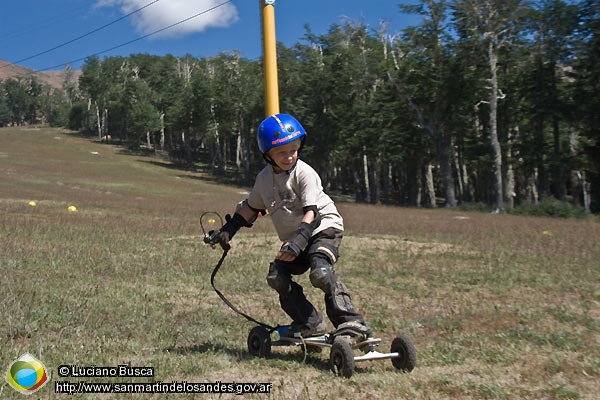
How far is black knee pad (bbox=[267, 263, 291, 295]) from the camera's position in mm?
5340

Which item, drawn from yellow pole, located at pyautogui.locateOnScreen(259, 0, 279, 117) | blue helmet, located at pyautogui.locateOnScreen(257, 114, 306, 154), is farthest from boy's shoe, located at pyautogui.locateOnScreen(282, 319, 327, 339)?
yellow pole, located at pyautogui.locateOnScreen(259, 0, 279, 117)

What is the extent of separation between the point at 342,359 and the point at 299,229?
112 centimetres

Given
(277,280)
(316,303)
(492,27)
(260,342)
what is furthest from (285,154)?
(492,27)

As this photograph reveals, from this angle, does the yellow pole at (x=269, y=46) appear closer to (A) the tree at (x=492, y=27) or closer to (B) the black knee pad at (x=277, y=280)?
(B) the black knee pad at (x=277, y=280)

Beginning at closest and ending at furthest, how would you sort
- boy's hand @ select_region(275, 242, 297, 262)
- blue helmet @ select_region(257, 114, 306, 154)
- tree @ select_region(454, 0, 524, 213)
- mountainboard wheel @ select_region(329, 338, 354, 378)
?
mountainboard wheel @ select_region(329, 338, 354, 378)
boy's hand @ select_region(275, 242, 297, 262)
blue helmet @ select_region(257, 114, 306, 154)
tree @ select_region(454, 0, 524, 213)

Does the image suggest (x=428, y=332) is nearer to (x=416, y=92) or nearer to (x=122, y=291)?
(x=122, y=291)

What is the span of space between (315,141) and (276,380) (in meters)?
59.8

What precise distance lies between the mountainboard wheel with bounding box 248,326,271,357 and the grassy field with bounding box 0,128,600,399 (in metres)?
0.09

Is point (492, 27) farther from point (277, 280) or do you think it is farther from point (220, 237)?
point (277, 280)

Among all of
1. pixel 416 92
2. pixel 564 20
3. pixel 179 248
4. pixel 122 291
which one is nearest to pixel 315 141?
pixel 416 92

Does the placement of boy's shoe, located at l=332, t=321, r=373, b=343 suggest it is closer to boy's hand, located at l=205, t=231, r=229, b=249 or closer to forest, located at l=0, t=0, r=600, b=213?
boy's hand, located at l=205, t=231, r=229, b=249

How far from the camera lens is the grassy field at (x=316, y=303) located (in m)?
4.78

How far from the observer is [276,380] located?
4781 millimetres

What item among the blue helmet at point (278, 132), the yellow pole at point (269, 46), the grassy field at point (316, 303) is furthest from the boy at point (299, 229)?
the yellow pole at point (269, 46)
